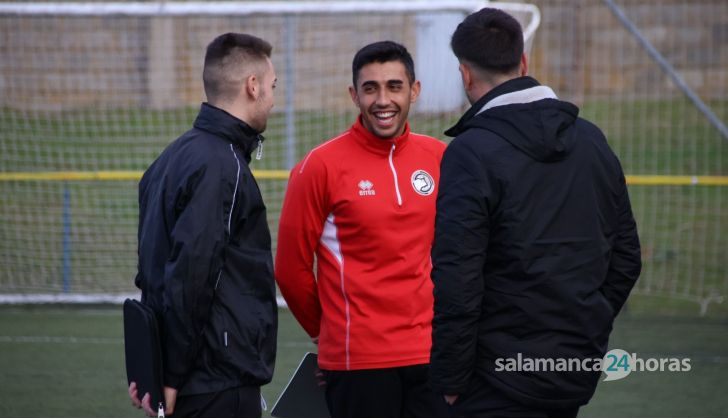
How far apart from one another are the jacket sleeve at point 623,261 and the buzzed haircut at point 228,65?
1237mm

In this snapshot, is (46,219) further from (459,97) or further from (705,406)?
(705,406)

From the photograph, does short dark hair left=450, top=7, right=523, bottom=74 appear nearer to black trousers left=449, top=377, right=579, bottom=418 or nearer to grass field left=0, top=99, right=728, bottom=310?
black trousers left=449, top=377, right=579, bottom=418

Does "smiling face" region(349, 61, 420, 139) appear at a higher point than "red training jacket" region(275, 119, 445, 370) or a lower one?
higher

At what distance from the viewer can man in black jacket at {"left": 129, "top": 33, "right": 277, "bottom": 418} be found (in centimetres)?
312

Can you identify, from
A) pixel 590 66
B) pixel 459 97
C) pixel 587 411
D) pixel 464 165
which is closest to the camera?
pixel 464 165

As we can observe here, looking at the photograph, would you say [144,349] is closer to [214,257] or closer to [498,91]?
[214,257]

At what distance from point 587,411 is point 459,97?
3.56 m

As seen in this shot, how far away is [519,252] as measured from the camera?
2.90 m

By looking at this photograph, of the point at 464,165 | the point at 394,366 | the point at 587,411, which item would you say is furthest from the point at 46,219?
the point at 464,165

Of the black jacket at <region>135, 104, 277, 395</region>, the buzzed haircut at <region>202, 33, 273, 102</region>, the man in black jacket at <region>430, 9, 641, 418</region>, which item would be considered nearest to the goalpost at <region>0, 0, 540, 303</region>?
the buzzed haircut at <region>202, 33, 273, 102</region>

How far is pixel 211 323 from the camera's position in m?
3.21

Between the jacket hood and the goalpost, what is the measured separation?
561 cm

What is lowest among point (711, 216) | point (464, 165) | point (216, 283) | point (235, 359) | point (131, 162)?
point (711, 216)

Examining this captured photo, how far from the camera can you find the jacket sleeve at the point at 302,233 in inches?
151
